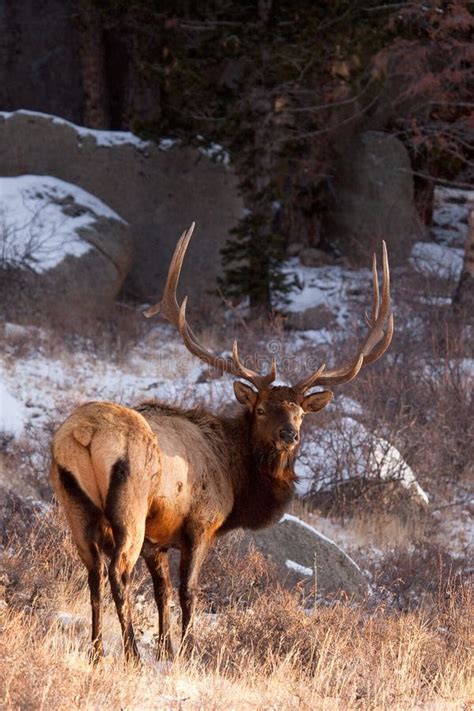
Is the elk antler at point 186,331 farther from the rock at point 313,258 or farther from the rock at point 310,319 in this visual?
the rock at point 313,258

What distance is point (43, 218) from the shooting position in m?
15.6

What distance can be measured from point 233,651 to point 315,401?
152cm

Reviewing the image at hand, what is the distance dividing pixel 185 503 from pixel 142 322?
9425mm

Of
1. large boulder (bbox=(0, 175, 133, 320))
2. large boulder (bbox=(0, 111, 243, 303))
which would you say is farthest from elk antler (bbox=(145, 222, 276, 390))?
large boulder (bbox=(0, 111, 243, 303))

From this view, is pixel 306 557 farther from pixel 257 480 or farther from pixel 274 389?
pixel 274 389

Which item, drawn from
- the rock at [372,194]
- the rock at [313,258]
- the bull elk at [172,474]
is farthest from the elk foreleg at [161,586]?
the rock at [372,194]

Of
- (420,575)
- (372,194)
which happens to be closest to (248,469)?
(420,575)

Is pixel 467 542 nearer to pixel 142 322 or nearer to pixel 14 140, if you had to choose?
pixel 142 322

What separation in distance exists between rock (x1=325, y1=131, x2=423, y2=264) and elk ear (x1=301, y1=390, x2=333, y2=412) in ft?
42.3

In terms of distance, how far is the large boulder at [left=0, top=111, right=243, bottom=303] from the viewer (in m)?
16.8

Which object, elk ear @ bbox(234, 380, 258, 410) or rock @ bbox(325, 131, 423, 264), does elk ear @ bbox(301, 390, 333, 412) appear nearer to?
elk ear @ bbox(234, 380, 258, 410)

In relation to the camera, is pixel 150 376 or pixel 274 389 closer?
pixel 274 389

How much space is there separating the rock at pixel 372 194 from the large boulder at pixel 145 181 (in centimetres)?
322

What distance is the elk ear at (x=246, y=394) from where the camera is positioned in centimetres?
652
